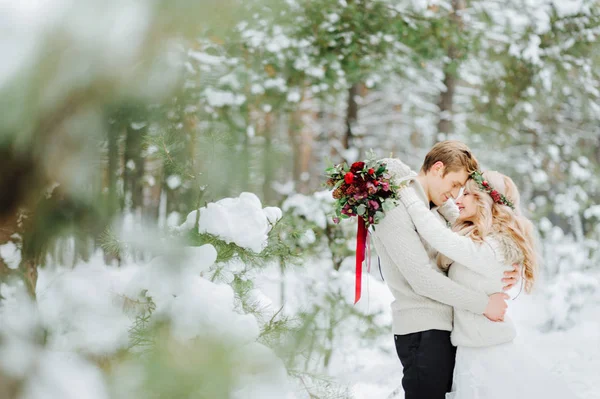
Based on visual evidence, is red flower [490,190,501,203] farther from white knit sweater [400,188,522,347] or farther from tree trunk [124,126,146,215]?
tree trunk [124,126,146,215]

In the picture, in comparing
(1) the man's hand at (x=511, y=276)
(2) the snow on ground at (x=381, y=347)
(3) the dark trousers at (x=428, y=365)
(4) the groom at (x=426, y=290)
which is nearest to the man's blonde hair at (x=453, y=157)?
(4) the groom at (x=426, y=290)

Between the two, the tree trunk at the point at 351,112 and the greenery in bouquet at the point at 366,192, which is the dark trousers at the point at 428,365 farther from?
the tree trunk at the point at 351,112

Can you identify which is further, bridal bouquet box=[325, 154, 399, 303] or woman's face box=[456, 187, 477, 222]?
woman's face box=[456, 187, 477, 222]

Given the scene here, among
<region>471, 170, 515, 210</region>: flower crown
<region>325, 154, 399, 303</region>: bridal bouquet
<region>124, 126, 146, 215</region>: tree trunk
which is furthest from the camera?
<region>471, 170, 515, 210</region>: flower crown

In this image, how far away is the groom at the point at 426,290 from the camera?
219 centimetres

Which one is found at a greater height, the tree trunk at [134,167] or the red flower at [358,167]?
the tree trunk at [134,167]

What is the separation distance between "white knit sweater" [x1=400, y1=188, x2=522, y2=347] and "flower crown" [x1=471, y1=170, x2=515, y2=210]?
177mm

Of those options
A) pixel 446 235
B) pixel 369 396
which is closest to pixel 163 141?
pixel 446 235

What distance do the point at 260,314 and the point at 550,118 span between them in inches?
325

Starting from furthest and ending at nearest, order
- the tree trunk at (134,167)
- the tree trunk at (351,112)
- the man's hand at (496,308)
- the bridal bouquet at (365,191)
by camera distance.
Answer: the tree trunk at (351,112)
the man's hand at (496,308)
the bridal bouquet at (365,191)
the tree trunk at (134,167)

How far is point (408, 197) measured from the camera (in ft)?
7.25

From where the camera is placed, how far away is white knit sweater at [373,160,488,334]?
2.18 m

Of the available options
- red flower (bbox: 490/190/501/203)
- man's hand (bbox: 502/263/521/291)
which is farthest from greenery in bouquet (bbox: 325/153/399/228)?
man's hand (bbox: 502/263/521/291)

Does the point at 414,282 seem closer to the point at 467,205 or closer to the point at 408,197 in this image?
the point at 408,197
